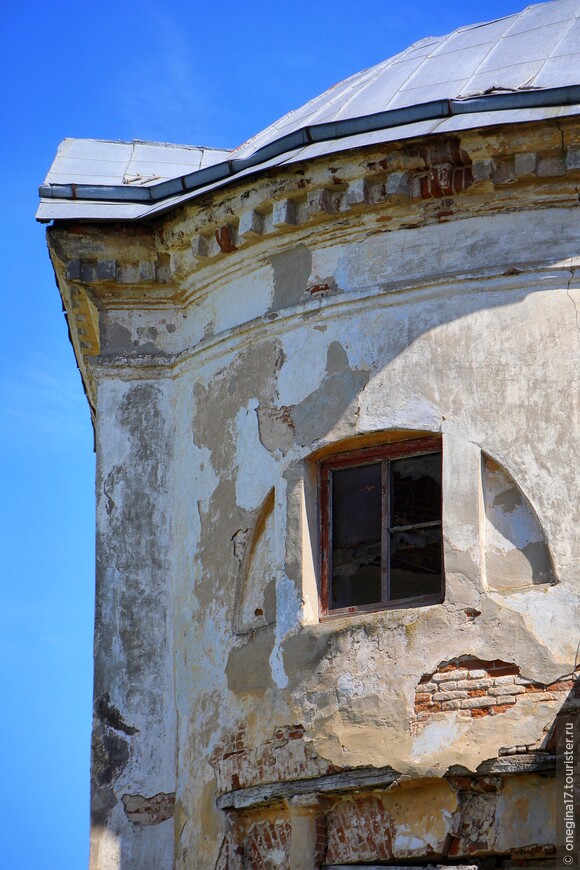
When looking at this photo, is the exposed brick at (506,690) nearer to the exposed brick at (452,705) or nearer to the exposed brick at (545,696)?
the exposed brick at (545,696)

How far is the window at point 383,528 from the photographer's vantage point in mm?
10938

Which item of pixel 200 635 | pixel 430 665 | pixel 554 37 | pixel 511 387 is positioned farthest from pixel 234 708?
pixel 554 37

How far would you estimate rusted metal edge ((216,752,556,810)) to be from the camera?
32.9 feet

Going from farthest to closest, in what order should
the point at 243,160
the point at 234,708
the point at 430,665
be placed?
the point at 243,160, the point at 234,708, the point at 430,665

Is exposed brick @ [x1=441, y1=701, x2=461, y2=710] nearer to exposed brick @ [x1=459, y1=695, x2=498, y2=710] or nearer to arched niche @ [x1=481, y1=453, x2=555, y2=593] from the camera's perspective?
exposed brick @ [x1=459, y1=695, x2=498, y2=710]

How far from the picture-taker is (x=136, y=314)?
1278cm

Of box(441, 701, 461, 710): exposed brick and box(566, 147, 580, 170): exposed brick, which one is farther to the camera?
box(566, 147, 580, 170): exposed brick

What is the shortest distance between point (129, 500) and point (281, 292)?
1.81 metres

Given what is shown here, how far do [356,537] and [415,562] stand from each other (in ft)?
1.45

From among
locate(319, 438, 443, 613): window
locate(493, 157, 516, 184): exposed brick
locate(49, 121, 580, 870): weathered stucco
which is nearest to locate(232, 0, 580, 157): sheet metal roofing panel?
locate(493, 157, 516, 184): exposed brick

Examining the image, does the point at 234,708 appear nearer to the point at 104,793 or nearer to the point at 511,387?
the point at 104,793

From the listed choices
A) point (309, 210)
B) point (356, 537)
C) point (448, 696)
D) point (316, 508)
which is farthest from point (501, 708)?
point (309, 210)

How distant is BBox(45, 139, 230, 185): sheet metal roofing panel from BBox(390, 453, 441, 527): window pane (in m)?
3.15

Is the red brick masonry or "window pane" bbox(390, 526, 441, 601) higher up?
"window pane" bbox(390, 526, 441, 601)
